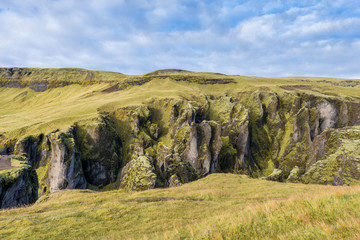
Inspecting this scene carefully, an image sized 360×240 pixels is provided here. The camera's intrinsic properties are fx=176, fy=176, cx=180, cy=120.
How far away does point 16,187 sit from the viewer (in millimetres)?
25406

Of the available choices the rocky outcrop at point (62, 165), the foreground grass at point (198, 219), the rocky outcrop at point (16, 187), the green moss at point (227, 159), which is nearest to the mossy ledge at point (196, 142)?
the rocky outcrop at point (62, 165)

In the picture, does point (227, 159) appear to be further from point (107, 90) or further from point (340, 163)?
point (107, 90)

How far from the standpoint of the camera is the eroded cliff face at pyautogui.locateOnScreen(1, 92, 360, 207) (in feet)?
99.3

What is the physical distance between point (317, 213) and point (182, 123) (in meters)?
73.9

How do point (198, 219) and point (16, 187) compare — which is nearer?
point (198, 219)

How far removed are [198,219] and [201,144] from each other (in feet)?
184

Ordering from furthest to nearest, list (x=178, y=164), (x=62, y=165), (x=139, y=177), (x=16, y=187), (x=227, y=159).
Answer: (x=227, y=159) → (x=62, y=165) → (x=178, y=164) → (x=139, y=177) → (x=16, y=187)

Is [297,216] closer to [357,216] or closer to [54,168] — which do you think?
[357,216]

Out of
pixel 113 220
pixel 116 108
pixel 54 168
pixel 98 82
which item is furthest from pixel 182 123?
pixel 98 82

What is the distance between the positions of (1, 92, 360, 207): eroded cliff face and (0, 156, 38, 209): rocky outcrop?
14.3m

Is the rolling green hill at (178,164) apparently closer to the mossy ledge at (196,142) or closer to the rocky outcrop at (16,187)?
the rocky outcrop at (16,187)

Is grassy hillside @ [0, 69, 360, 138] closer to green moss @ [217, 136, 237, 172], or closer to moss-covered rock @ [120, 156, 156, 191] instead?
green moss @ [217, 136, 237, 172]

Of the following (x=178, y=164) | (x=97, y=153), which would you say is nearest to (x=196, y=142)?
(x=178, y=164)

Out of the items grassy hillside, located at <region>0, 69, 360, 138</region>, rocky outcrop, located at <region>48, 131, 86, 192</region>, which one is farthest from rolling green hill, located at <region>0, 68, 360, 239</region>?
grassy hillside, located at <region>0, 69, 360, 138</region>
